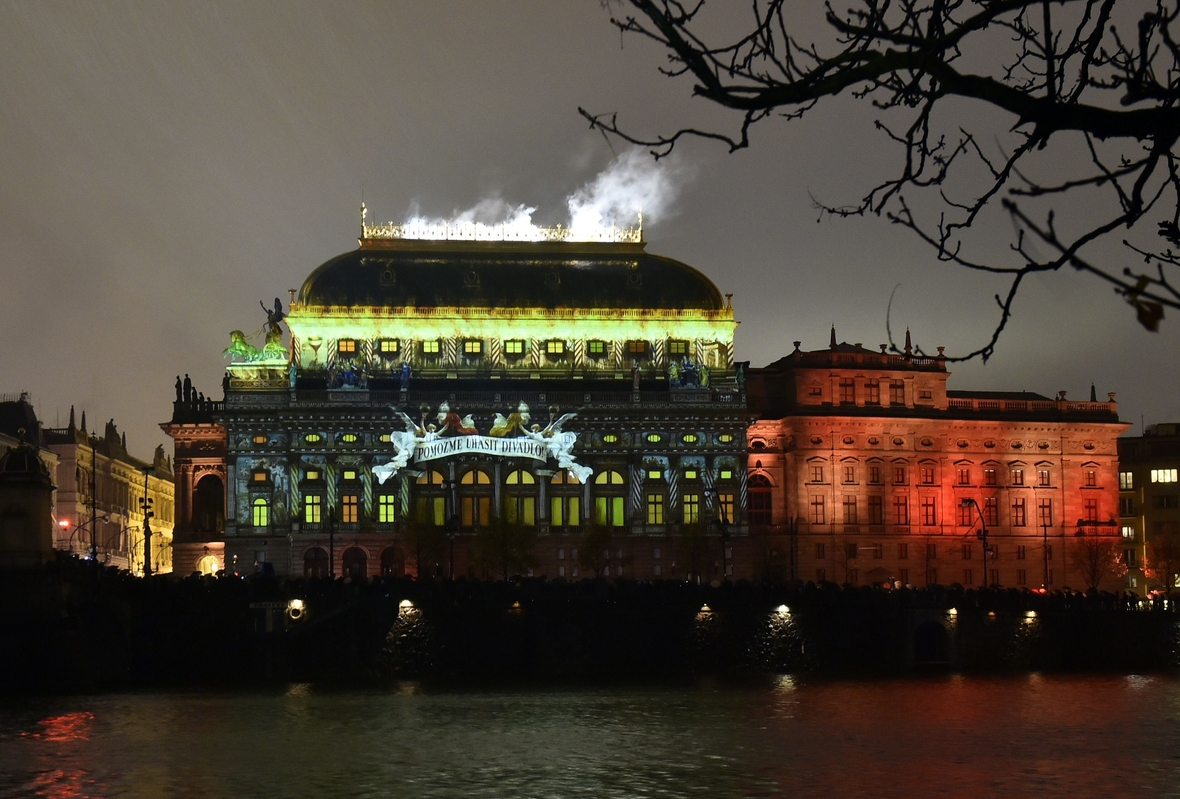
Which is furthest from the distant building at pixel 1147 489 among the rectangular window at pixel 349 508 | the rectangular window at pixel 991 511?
the rectangular window at pixel 349 508

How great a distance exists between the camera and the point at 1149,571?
153m

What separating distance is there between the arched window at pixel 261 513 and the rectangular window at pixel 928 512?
49875 millimetres

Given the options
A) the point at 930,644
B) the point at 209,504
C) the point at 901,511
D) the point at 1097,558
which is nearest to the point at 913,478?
the point at 901,511

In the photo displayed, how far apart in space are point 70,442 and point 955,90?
160m

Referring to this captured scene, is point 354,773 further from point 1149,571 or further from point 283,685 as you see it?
point 1149,571

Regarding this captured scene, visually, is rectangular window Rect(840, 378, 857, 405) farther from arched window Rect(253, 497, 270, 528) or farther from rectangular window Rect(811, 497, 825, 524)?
arched window Rect(253, 497, 270, 528)

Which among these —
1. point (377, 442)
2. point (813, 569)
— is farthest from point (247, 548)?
point (813, 569)

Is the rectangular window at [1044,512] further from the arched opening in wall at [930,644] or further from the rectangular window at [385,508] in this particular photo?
the rectangular window at [385,508]

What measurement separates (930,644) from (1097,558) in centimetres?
4074

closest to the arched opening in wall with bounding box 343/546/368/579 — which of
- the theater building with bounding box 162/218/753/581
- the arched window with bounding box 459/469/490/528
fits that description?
the theater building with bounding box 162/218/753/581

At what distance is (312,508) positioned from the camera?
132875 mm

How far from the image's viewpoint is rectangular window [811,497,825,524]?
140250mm

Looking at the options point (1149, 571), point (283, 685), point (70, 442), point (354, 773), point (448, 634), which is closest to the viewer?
point (354, 773)

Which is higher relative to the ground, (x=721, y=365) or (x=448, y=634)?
(x=721, y=365)
